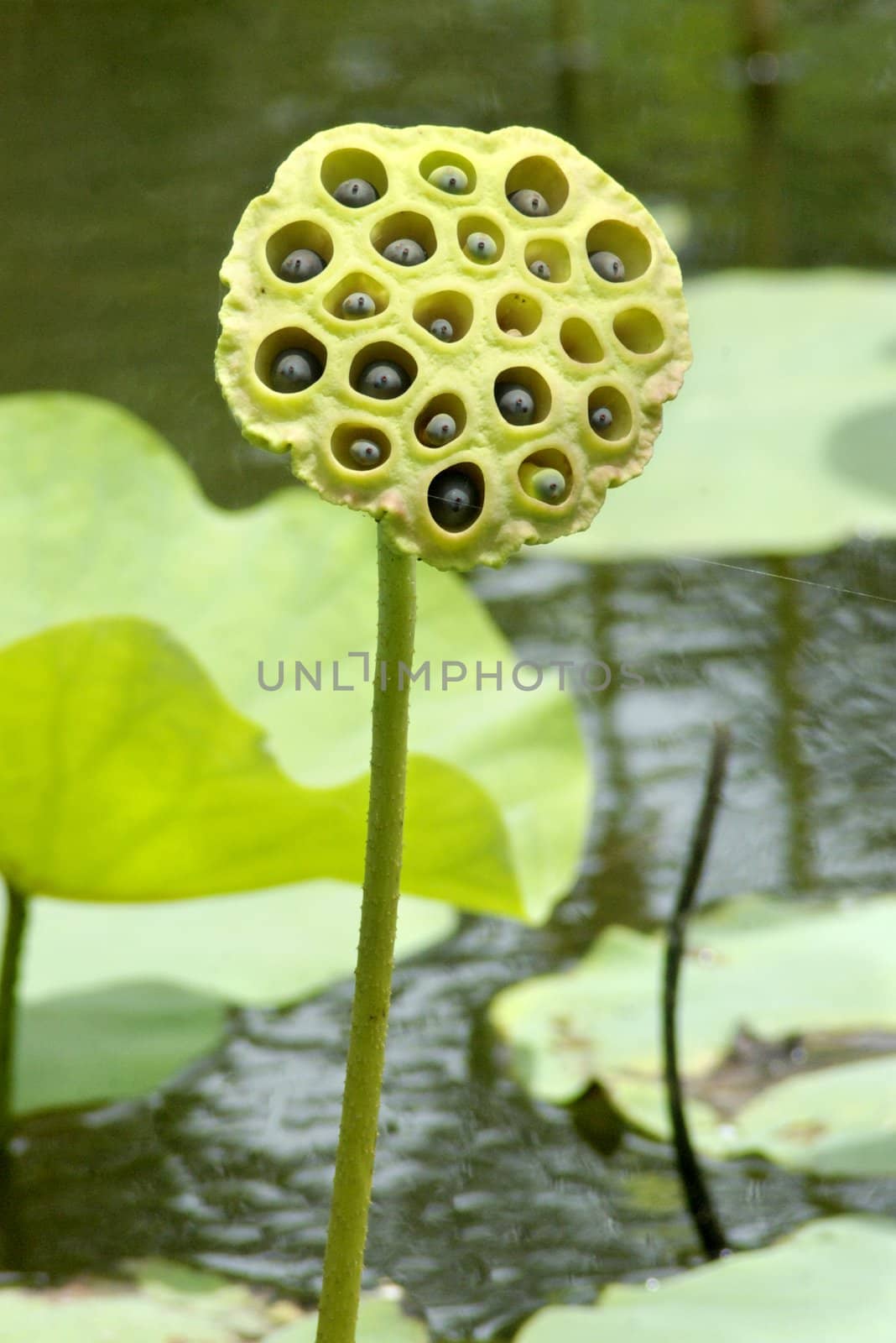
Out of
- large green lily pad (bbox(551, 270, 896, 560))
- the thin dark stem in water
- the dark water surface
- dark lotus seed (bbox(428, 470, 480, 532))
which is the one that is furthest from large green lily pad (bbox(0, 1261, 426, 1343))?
large green lily pad (bbox(551, 270, 896, 560))

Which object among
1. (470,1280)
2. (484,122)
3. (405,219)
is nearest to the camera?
(405,219)

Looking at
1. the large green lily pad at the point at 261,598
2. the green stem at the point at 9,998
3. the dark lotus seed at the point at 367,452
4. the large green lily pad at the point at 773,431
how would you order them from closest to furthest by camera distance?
the dark lotus seed at the point at 367,452, the green stem at the point at 9,998, the large green lily pad at the point at 261,598, the large green lily pad at the point at 773,431

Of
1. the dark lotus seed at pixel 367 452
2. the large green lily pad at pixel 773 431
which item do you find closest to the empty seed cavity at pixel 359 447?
the dark lotus seed at pixel 367 452

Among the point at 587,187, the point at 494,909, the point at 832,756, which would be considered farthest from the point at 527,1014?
the point at 587,187

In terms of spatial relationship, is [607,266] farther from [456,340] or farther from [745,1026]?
[745,1026]

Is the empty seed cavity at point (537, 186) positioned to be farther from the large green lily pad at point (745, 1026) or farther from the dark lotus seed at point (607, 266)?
the large green lily pad at point (745, 1026)

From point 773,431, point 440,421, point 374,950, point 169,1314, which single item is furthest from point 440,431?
point 773,431

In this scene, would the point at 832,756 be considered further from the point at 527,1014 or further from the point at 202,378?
the point at 202,378
